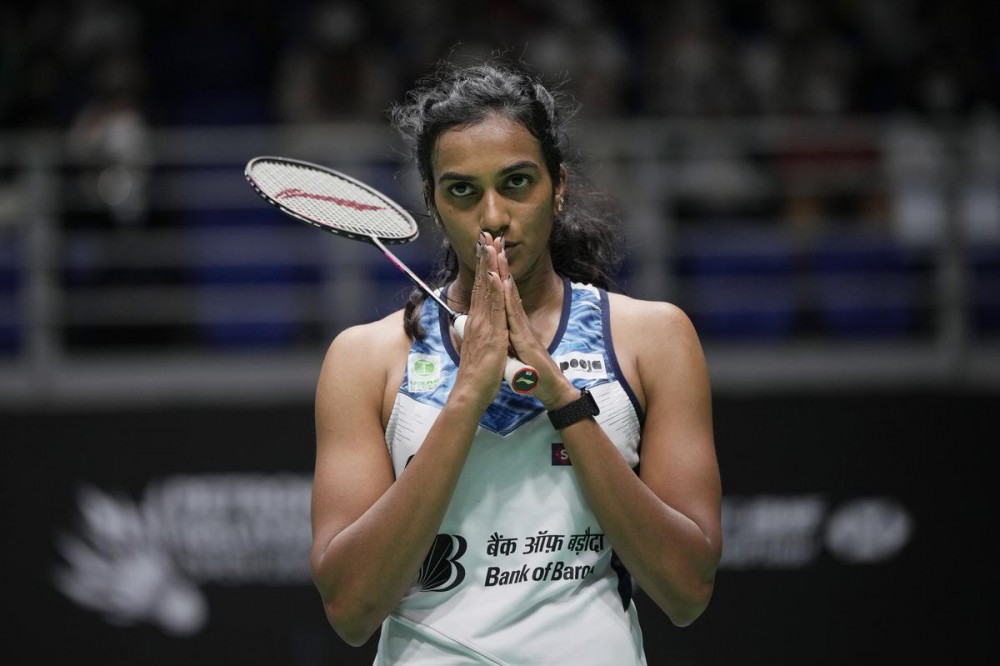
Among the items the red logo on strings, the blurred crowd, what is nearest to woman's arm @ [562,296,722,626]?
the red logo on strings

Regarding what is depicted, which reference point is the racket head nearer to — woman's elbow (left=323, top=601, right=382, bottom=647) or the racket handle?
the racket handle

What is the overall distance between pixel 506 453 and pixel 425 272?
12.9ft

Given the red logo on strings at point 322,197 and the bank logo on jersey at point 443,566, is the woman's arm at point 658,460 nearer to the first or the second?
the bank logo on jersey at point 443,566

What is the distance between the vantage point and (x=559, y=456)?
2.27 metres

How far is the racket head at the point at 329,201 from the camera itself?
2523mm

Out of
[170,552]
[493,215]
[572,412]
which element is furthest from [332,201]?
[170,552]

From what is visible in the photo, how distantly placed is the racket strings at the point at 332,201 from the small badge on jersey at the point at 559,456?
53 cm

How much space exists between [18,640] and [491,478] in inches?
155

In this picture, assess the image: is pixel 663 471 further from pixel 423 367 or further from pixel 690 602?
pixel 423 367

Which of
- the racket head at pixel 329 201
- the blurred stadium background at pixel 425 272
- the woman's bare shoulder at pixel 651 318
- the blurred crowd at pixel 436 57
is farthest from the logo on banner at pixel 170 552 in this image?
the woman's bare shoulder at pixel 651 318

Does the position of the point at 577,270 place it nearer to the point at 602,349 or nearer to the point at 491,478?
the point at 602,349

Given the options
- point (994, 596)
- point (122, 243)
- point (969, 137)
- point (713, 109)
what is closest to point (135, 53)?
point (122, 243)

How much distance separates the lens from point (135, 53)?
7195mm

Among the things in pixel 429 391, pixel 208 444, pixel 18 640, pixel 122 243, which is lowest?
pixel 18 640
